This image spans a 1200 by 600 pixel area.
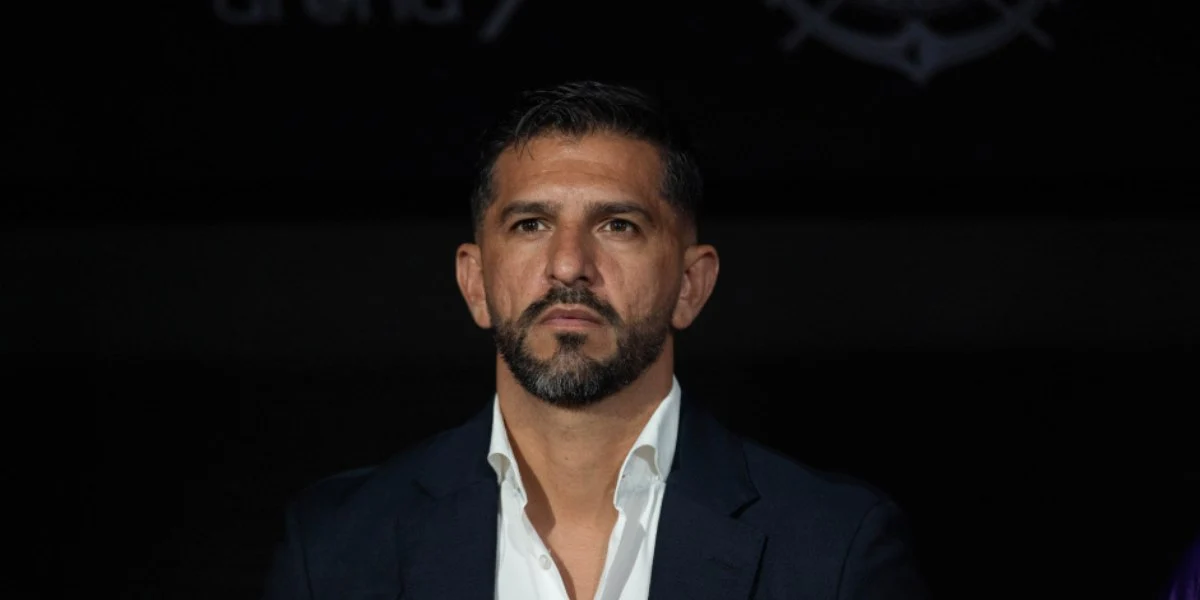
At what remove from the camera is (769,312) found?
3.86 metres

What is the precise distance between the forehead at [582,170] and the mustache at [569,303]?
13cm

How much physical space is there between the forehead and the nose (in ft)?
0.17

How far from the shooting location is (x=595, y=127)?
2.42 metres

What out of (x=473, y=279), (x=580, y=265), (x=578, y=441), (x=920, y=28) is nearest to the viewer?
(x=580, y=265)

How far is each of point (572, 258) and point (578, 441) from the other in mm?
263

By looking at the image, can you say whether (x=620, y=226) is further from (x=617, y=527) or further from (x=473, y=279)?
(x=617, y=527)

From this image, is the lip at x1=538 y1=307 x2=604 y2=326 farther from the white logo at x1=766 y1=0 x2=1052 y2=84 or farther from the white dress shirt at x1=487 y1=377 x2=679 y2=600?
the white logo at x1=766 y1=0 x2=1052 y2=84

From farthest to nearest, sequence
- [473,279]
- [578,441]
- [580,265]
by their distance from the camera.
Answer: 1. [473,279]
2. [578,441]
3. [580,265]

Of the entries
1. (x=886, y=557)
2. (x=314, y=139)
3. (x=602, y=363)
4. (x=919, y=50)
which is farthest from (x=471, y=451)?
(x=919, y=50)

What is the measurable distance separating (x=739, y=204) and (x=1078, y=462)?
0.85 meters

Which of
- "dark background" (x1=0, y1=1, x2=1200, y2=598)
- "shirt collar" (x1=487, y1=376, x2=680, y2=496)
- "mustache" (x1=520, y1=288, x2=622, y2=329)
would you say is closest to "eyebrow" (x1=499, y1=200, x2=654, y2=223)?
"mustache" (x1=520, y1=288, x2=622, y2=329)

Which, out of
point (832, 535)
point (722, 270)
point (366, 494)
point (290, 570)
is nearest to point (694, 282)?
point (832, 535)

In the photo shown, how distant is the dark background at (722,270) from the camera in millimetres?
3605

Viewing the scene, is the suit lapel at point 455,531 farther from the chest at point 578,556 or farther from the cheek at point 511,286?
the cheek at point 511,286
